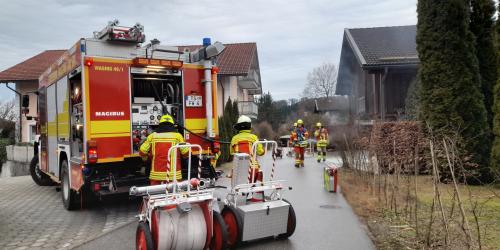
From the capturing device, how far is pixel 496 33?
30.7 ft

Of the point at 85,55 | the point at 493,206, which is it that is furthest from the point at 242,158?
the point at 493,206

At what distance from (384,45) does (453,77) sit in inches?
Answer: 612

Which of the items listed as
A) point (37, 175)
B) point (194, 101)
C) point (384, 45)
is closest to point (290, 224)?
point (194, 101)

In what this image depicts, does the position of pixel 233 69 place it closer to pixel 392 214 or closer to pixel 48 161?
pixel 48 161

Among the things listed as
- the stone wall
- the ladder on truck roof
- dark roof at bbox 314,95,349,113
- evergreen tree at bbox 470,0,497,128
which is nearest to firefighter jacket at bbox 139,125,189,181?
the ladder on truck roof

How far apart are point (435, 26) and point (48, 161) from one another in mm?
9932

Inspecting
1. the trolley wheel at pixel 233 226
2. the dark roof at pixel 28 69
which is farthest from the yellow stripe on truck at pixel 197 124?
the dark roof at pixel 28 69

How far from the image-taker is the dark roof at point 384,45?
22.0 metres

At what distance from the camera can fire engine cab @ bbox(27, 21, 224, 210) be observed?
285 inches

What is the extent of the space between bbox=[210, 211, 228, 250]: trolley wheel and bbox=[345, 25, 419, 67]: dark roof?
17875 millimetres

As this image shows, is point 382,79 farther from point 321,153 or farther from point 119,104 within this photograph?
point 119,104

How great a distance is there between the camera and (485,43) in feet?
36.0

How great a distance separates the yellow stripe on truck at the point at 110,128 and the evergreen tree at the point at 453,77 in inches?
268

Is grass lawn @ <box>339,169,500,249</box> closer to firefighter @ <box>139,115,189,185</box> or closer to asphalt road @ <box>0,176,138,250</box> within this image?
firefighter @ <box>139,115,189,185</box>
